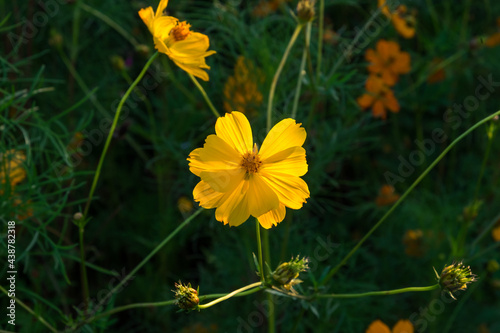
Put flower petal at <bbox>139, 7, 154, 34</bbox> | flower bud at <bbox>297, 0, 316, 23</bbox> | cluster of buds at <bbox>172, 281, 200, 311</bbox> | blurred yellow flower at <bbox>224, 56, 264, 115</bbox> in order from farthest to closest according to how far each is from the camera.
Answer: blurred yellow flower at <bbox>224, 56, 264, 115</bbox> < flower bud at <bbox>297, 0, 316, 23</bbox> < flower petal at <bbox>139, 7, 154, 34</bbox> < cluster of buds at <bbox>172, 281, 200, 311</bbox>

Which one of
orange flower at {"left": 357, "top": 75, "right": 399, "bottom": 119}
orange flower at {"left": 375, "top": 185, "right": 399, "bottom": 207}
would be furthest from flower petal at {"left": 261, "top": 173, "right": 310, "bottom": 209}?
orange flower at {"left": 375, "top": 185, "right": 399, "bottom": 207}

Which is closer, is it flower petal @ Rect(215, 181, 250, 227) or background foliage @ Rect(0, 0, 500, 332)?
flower petal @ Rect(215, 181, 250, 227)

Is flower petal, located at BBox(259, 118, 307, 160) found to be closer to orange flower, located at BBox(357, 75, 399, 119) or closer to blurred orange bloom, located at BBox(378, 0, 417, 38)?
orange flower, located at BBox(357, 75, 399, 119)

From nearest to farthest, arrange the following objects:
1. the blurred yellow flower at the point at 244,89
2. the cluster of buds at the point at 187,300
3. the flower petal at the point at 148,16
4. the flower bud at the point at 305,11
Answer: the cluster of buds at the point at 187,300
the flower petal at the point at 148,16
the flower bud at the point at 305,11
the blurred yellow flower at the point at 244,89

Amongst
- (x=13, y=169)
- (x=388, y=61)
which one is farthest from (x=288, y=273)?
(x=388, y=61)

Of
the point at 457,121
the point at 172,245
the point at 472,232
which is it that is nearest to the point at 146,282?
the point at 172,245

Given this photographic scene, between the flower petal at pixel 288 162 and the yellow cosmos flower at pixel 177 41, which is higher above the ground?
the yellow cosmos flower at pixel 177 41

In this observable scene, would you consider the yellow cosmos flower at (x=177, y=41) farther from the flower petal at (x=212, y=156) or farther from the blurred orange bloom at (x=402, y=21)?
the blurred orange bloom at (x=402, y=21)

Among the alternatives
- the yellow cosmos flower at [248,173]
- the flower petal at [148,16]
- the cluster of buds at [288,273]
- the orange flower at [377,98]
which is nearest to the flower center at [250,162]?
the yellow cosmos flower at [248,173]

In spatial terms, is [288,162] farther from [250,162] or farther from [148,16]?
[148,16]
